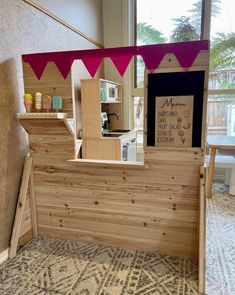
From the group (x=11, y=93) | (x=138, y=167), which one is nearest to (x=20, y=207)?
(x=11, y=93)

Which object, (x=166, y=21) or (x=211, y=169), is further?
(x=166, y=21)

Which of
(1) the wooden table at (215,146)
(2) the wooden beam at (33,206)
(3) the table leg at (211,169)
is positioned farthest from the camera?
(3) the table leg at (211,169)

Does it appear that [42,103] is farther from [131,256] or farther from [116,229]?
[131,256]

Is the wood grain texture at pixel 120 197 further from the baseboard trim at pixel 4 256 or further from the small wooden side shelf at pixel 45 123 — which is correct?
the baseboard trim at pixel 4 256

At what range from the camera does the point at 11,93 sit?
2092mm

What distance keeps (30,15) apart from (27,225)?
6.43ft

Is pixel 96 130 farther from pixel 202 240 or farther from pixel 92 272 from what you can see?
pixel 202 240

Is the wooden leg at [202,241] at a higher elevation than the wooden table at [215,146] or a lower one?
lower

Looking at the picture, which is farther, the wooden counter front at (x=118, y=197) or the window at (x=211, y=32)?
the window at (x=211, y=32)

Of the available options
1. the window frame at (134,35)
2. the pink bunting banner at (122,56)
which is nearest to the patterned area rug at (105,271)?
the pink bunting banner at (122,56)

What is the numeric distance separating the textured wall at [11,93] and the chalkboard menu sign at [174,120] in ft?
4.01

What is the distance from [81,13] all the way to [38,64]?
1.73 metres

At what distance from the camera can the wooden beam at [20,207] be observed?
2137mm

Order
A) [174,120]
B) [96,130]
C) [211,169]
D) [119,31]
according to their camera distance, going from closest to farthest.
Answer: [174,120]
[211,169]
[96,130]
[119,31]
